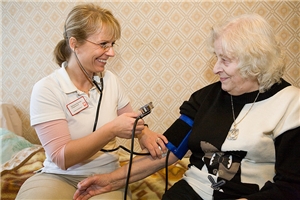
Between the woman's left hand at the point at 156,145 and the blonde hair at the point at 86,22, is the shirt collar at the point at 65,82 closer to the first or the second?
the blonde hair at the point at 86,22

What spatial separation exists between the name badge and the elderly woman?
1.05 feet

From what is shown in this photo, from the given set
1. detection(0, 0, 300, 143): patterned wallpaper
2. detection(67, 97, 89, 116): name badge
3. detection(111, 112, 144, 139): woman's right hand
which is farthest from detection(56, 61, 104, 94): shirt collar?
detection(0, 0, 300, 143): patterned wallpaper

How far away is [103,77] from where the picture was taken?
64.8 inches

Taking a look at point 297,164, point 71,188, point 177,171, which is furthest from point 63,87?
point 297,164

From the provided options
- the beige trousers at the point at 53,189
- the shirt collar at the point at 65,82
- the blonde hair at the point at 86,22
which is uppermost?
the blonde hair at the point at 86,22

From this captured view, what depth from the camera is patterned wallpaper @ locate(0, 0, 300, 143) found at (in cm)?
215

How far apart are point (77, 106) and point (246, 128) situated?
75 cm

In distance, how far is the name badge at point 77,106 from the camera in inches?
57.1

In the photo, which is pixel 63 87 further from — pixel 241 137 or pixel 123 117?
pixel 241 137

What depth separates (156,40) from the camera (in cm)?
231

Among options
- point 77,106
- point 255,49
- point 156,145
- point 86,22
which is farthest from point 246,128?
point 86,22

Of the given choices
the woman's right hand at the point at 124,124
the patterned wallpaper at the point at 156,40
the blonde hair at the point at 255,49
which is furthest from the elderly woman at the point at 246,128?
the patterned wallpaper at the point at 156,40

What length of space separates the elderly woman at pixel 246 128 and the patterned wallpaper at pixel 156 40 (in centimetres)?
87

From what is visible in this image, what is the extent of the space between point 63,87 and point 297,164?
103cm
